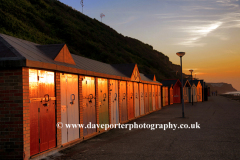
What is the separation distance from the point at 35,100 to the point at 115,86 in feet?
27.7

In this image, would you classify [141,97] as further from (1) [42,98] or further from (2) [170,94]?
(2) [170,94]

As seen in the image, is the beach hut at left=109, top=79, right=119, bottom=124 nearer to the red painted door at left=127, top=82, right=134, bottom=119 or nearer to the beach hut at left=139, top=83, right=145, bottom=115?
the red painted door at left=127, top=82, right=134, bottom=119

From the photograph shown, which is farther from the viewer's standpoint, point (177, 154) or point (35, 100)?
point (177, 154)

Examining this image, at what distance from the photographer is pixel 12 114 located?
6902 mm

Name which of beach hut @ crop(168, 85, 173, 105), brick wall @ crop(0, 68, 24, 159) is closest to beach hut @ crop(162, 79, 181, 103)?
beach hut @ crop(168, 85, 173, 105)

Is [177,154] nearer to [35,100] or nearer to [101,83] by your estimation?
[35,100]

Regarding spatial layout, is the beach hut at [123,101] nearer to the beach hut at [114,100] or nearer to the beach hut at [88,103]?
the beach hut at [114,100]

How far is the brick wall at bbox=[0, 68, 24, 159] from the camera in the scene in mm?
6812

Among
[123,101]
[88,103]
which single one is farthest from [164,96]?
[88,103]

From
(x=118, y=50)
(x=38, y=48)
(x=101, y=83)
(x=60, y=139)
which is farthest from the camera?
(x=118, y=50)

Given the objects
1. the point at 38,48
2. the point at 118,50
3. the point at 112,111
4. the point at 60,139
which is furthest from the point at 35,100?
the point at 118,50

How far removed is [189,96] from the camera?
45250 millimetres

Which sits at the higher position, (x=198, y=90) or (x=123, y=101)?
(x=198, y=90)

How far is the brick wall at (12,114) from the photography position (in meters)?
6.81
